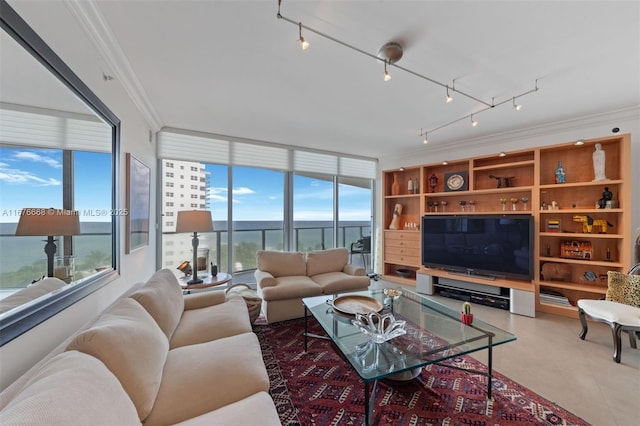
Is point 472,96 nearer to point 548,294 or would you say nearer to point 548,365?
point 548,365

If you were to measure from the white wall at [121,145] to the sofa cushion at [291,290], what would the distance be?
4.54 feet

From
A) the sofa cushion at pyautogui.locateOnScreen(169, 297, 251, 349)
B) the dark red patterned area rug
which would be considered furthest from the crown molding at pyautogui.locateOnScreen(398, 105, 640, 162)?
the sofa cushion at pyautogui.locateOnScreen(169, 297, 251, 349)

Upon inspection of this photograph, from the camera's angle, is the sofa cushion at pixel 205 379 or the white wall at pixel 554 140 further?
the white wall at pixel 554 140

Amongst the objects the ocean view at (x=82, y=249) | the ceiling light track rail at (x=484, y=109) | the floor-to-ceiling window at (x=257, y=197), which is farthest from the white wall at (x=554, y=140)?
the ocean view at (x=82, y=249)

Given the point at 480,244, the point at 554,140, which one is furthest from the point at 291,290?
the point at 554,140

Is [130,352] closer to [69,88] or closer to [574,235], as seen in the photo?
[69,88]

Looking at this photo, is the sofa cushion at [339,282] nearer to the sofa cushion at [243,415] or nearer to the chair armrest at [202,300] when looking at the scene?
the chair armrest at [202,300]

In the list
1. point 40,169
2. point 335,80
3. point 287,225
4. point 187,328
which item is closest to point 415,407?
point 187,328

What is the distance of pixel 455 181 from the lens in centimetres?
425

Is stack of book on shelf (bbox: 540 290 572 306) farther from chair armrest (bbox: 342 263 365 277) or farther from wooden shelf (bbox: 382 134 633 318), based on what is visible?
chair armrest (bbox: 342 263 365 277)

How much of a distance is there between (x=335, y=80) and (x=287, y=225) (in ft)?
9.12

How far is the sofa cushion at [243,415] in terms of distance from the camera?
102 cm

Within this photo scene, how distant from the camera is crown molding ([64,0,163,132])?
1.48m

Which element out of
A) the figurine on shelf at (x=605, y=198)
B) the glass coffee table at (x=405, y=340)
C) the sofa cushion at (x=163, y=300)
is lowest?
the glass coffee table at (x=405, y=340)
